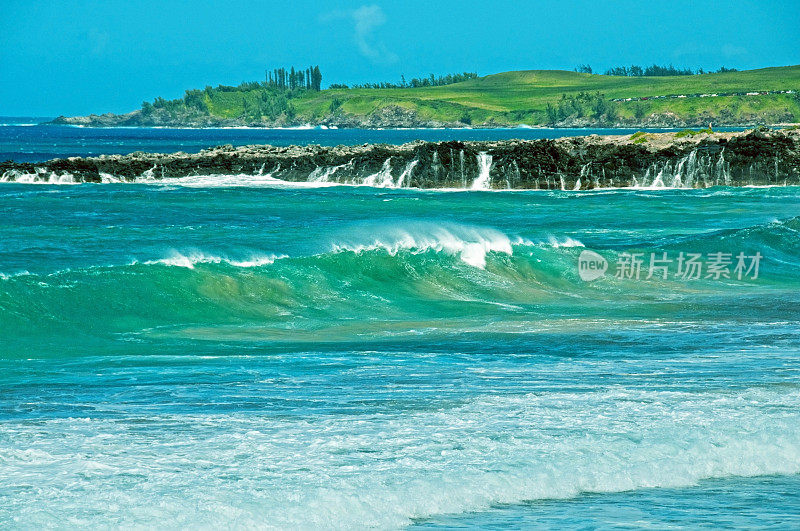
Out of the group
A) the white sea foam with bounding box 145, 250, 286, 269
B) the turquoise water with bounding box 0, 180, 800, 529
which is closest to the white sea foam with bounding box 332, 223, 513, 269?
the turquoise water with bounding box 0, 180, 800, 529

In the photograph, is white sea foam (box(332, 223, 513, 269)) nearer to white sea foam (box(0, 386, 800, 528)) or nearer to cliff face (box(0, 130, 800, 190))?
white sea foam (box(0, 386, 800, 528))

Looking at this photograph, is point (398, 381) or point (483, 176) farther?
point (483, 176)

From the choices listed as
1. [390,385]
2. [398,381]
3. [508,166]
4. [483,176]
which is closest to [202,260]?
[398,381]

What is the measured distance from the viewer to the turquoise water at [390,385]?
684 centimetres

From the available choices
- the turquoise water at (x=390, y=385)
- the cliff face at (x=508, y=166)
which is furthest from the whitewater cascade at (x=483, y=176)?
the turquoise water at (x=390, y=385)

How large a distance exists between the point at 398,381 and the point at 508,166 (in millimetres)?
34248

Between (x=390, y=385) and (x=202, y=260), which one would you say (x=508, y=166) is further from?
(x=390, y=385)

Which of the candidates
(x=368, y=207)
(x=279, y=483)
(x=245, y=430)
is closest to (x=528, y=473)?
(x=279, y=483)

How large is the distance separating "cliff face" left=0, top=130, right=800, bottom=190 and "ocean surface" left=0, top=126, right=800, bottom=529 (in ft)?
63.7

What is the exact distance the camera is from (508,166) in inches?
1724

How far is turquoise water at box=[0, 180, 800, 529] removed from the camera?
684 centimetres

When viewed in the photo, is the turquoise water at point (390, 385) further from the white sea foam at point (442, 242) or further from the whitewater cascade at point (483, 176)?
the whitewater cascade at point (483, 176)

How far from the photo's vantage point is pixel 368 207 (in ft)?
112

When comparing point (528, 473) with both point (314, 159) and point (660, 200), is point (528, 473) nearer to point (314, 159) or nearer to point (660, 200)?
point (660, 200)
